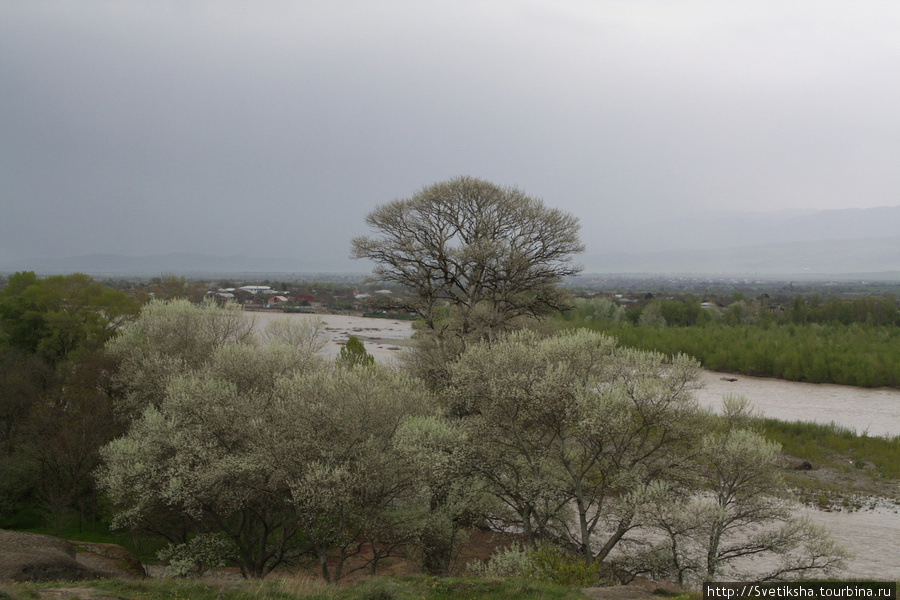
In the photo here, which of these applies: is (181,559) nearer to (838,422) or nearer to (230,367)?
(230,367)

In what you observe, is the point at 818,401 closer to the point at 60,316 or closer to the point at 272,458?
the point at 272,458

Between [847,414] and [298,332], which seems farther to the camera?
[847,414]

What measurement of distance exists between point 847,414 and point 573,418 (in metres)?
38.1

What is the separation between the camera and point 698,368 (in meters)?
16.6

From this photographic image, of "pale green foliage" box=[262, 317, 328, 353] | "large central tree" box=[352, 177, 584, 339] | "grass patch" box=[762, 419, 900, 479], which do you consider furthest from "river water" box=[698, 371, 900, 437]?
"pale green foliage" box=[262, 317, 328, 353]

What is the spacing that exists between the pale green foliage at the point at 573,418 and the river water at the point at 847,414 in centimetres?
211

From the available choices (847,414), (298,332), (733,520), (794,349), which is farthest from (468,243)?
(794,349)

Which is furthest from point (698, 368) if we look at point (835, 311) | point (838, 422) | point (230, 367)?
point (835, 311)

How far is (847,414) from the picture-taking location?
4294 cm

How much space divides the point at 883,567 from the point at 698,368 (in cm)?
1011

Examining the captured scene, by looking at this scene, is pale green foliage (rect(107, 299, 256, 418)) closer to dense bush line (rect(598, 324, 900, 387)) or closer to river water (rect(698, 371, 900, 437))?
river water (rect(698, 371, 900, 437))

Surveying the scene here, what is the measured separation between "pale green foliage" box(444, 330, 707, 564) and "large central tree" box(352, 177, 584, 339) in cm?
954

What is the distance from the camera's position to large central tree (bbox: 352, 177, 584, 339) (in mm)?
27766

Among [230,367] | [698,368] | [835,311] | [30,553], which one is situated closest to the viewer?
[30,553]
